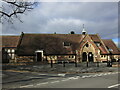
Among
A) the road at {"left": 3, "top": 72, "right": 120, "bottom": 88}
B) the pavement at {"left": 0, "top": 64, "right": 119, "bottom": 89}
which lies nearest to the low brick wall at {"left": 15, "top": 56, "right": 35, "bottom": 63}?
the pavement at {"left": 0, "top": 64, "right": 119, "bottom": 89}

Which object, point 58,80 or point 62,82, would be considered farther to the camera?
point 58,80

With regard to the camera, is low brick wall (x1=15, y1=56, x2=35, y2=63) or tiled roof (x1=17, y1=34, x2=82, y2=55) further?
tiled roof (x1=17, y1=34, x2=82, y2=55)

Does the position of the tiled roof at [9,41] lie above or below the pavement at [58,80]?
above

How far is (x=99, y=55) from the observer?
3669cm

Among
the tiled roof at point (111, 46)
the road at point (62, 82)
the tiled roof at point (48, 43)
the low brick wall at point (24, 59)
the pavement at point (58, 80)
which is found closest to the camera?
the road at point (62, 82)

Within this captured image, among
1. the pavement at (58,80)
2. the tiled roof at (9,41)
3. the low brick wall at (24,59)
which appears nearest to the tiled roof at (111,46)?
the low brick wall at (24,59)

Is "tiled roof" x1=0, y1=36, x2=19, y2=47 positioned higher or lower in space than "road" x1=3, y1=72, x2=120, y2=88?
higher

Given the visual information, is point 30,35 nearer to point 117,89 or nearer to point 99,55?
point 99,55

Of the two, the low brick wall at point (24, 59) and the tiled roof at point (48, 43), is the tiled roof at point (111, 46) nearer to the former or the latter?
the tiled roof at point (48, 43)

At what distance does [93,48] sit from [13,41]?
2329 cm

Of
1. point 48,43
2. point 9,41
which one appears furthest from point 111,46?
point 9,41

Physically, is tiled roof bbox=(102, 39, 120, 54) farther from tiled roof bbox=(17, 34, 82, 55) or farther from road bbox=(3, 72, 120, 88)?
road bbox=(3, 72, 120, 88)

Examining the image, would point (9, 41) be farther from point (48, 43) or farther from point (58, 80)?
point (58, 80)

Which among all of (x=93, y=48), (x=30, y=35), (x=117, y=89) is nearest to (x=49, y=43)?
(x=30, y=35)
